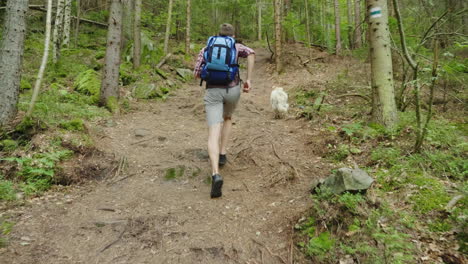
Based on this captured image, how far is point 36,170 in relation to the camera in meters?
3.89

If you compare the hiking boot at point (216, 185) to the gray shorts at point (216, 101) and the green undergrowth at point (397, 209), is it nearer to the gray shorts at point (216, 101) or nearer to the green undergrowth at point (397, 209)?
the gray shorts at point (216, 101)

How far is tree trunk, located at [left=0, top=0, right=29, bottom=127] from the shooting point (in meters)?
4.58

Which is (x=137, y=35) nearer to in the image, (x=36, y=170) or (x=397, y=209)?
(x=36, y=170)

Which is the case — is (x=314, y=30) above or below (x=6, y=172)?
above

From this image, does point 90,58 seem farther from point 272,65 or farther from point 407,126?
point 407,126

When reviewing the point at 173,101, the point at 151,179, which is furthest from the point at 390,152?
the point at 173,101

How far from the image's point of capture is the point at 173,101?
10344 mm

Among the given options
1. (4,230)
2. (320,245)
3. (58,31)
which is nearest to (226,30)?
(320,245)

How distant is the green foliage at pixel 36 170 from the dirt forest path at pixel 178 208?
0.34 meters

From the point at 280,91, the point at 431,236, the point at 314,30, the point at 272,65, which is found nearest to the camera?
the point at 431,236

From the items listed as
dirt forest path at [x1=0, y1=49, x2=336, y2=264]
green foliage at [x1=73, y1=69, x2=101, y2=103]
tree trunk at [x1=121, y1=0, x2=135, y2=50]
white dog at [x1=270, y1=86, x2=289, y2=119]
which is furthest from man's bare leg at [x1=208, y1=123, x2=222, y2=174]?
tree trunk at [x1=121, y1=0, x2=135, y2=50]

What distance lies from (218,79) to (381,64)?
10.1ft

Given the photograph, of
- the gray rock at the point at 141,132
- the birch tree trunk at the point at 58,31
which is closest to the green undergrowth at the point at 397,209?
the gray rock at the point at 141,132

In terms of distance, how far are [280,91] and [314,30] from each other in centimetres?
1535
